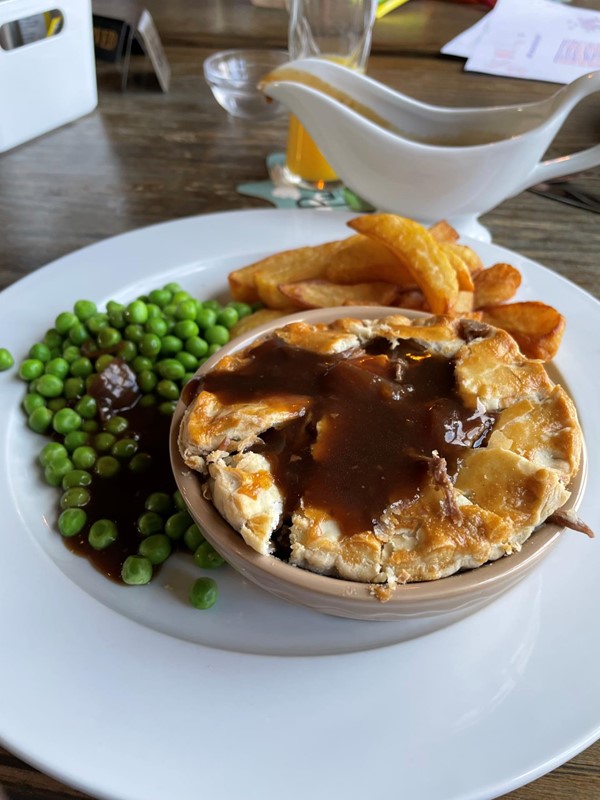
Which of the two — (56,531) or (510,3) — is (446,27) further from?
(56,531)

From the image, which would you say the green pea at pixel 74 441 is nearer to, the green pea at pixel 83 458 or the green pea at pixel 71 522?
the green pea at pixel 83 458

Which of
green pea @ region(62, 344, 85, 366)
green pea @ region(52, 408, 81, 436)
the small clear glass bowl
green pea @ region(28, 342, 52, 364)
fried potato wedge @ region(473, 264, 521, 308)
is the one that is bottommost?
green pea @ region(52, 408, 81, 436)

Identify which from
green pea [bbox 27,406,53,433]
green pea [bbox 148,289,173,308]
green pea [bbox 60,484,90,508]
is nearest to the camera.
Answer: green pea [bbox 60,484,90,508]

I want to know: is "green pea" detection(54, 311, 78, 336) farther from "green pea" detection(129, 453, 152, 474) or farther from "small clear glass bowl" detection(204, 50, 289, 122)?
"small clear glass bowl" detection(204, 50, 289, 122)

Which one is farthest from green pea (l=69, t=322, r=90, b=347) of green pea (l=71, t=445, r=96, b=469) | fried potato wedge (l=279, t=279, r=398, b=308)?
fried potato wedge (l=279, t=279, r=398, b=308)

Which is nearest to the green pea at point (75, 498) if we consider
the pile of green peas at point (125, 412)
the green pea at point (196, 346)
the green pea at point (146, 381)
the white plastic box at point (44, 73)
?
the pile of green peas at point (125, 412)

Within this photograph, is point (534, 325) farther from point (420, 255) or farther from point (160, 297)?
point (160, 297)

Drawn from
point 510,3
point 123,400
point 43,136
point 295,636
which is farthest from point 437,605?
point 510,3

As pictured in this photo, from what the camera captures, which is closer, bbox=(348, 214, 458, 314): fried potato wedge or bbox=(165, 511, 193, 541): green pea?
bbox=(165, 511, 193, 541): green pea
